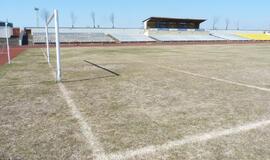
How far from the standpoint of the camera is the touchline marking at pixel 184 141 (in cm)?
385

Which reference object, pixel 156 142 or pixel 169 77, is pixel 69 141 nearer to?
pixel 156 142

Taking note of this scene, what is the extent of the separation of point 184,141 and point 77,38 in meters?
58.0

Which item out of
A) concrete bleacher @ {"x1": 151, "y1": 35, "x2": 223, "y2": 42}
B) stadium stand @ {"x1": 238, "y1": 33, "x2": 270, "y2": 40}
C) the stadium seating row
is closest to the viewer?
→ the stadium seating row

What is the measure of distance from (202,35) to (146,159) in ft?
239

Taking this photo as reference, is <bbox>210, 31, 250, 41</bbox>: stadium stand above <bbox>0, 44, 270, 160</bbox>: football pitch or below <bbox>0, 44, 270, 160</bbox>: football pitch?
above

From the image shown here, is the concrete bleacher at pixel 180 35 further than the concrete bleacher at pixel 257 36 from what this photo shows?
No

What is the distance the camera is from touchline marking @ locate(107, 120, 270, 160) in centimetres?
385

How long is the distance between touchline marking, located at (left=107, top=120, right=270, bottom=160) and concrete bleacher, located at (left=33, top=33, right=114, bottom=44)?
5289 cm

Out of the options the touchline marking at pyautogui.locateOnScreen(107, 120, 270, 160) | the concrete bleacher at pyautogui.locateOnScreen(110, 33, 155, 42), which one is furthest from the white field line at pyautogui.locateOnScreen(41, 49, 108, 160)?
the concrete bleacher at pyautogui.locateOnScreen(110, 33, 155, 42)

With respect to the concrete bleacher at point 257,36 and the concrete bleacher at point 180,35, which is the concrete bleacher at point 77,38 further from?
the concrete bleacher at point 257,36

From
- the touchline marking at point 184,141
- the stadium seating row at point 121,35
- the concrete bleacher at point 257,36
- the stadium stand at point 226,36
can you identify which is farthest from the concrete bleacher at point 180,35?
the touchline marking at point 184,141

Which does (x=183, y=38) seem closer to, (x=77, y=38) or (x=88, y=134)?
(x=77, y=38)

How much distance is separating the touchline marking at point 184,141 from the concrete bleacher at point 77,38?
52.9m

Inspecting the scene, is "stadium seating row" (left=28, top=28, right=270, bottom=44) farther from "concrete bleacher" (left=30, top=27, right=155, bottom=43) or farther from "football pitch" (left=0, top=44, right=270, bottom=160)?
"football pitch" (left=0, top=44, right=270, bottom=160)
